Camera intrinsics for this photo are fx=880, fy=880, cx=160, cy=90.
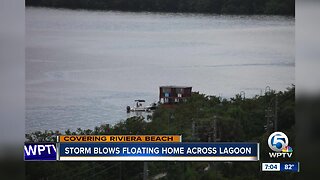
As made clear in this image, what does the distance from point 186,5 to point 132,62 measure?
2.15 feet

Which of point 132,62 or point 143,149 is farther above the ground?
point 132,62

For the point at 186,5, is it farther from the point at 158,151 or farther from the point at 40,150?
the point at 40,150

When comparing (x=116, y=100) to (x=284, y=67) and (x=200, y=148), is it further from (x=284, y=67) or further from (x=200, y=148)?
(x=284, y=67)

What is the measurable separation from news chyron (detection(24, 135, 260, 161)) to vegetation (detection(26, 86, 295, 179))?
0.07 meters

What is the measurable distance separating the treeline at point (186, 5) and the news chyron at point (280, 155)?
1028 mm

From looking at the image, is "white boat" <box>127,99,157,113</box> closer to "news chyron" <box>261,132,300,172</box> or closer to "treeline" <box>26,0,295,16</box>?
"treeline" <box>26,0,295,16</box>

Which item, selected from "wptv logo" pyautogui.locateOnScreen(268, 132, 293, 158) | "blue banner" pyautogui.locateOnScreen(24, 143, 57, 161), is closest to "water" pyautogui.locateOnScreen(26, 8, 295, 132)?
"blue banner" pyautogui.locateOnScreen(24, 143, 57, 161)

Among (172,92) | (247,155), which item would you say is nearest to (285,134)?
(247,155)

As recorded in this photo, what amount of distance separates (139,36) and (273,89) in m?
1.19

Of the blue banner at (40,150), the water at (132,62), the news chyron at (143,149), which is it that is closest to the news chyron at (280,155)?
the news chyron at (143,149)

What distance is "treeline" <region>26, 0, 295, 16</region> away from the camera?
23.8 feet

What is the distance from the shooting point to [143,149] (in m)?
7.06

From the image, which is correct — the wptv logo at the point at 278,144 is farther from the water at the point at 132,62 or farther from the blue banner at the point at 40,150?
the blue banner at the point at 40,150

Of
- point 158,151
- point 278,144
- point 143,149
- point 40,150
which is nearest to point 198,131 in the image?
point 158,151
